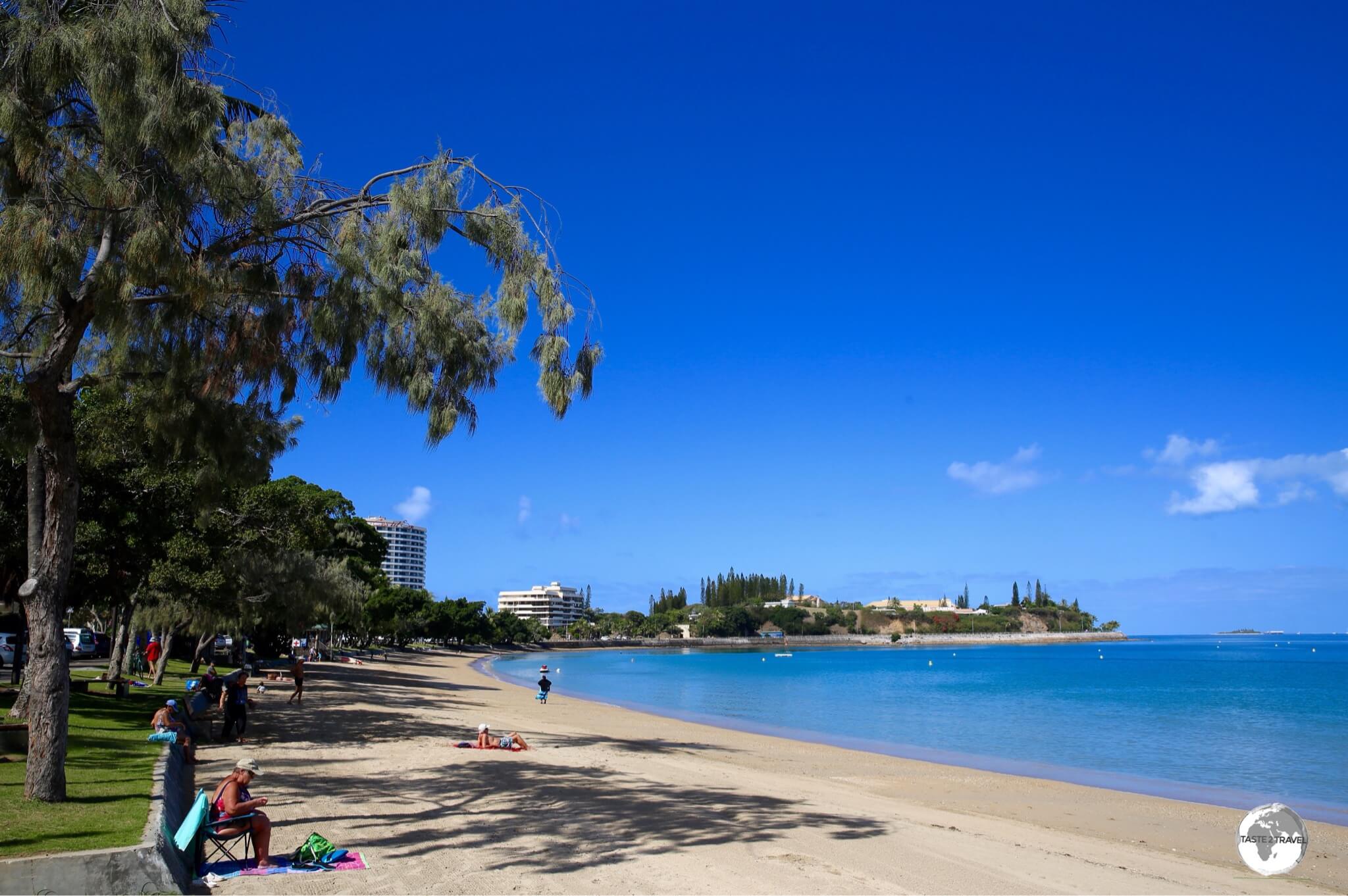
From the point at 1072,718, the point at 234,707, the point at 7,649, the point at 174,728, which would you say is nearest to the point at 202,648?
the point at 7,649

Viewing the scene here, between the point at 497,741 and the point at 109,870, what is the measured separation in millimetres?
12188

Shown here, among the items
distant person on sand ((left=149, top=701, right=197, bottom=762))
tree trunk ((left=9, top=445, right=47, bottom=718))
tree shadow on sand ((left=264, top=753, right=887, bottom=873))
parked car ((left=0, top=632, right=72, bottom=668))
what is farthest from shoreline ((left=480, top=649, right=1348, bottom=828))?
parked car ((left=0, top=632, right=72, bottom=668))

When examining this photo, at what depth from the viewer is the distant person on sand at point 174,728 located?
42.3 ft

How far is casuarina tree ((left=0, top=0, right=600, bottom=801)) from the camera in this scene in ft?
24.7

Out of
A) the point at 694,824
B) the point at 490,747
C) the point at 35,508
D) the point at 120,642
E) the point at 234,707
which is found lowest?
the point at 490,747

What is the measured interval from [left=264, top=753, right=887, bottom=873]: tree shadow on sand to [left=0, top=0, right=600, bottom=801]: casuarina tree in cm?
348

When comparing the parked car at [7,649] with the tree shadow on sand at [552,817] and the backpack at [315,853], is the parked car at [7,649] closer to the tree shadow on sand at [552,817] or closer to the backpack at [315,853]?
the tree shadow on sand at [552,817]

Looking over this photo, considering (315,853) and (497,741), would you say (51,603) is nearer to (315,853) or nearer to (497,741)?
(315,853)

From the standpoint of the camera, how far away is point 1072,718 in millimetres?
38344

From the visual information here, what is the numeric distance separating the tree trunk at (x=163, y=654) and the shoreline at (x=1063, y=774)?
1725 centimetres

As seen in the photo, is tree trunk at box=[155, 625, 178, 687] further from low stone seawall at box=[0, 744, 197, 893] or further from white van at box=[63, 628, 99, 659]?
low stone seawall at box=[0, 744, 197, 893]

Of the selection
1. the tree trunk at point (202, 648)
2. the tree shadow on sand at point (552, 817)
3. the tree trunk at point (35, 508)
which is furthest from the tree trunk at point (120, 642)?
the tree trunk at point (35, 508)

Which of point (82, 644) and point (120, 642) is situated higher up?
point (120, 642)

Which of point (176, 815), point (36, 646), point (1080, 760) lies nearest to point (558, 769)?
point (176, 815)
